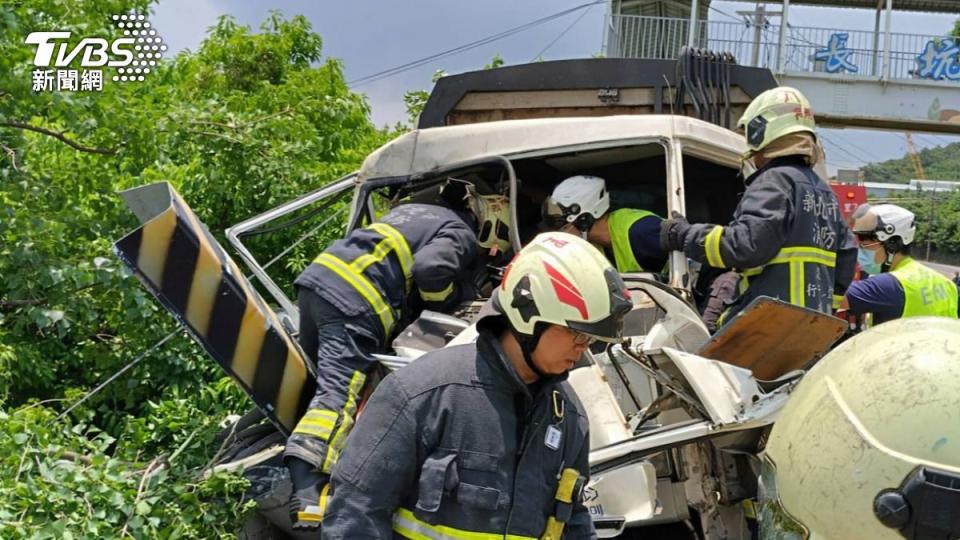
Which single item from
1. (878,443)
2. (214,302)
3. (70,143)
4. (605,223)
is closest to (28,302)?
(70,143)

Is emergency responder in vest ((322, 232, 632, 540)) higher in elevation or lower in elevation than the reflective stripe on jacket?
higher

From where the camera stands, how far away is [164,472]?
384 cm

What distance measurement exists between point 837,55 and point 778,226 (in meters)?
15.7

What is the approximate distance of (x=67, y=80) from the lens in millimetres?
5672

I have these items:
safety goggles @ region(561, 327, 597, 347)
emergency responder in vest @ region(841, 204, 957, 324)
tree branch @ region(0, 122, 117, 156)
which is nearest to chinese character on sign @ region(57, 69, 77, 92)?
tree branch @ region(0, 122, 117, 156)

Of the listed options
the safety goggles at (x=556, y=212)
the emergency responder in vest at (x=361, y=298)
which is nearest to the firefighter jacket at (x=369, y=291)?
the emergency responder in vest at (x=361, y=298)

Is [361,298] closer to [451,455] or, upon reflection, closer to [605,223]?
[605,223]

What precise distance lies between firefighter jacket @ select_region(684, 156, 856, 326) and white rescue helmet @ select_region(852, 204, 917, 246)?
191cm

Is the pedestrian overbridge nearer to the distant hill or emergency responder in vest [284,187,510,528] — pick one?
emergency responder in vest [284,187,510,528]

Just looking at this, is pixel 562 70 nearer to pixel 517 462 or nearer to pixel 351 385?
pixel 351 385

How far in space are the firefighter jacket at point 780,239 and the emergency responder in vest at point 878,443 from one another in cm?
212

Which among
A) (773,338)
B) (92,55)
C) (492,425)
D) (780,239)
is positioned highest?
(92,55)

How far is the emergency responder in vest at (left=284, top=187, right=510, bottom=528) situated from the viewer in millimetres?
3762

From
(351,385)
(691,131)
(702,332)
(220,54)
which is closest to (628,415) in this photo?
(702,332)
